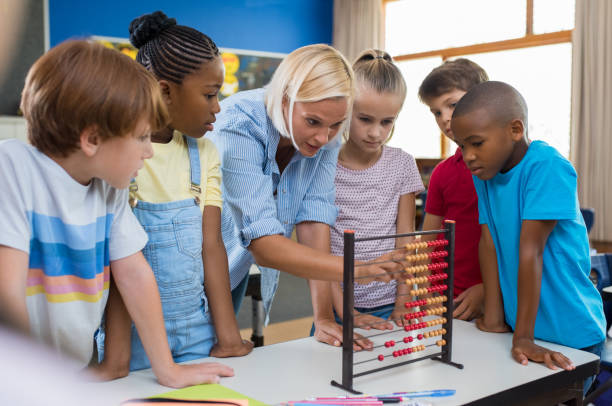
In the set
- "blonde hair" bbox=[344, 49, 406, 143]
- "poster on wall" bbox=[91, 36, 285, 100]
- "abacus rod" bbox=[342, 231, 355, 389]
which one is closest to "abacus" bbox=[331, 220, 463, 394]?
"abacus rod" bbox=[342, 231, 355, 389]

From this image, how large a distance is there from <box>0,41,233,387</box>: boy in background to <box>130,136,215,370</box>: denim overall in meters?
0.14

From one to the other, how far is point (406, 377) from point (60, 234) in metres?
0.78

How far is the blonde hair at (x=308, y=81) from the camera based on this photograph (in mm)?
1471

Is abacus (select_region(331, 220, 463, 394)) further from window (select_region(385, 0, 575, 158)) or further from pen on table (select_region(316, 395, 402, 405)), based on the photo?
window (select_region(385, 0, 575, 158))

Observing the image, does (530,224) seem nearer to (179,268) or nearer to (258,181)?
(258,181)

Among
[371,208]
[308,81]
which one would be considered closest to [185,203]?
[308,81]

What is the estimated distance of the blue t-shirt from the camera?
1.39m

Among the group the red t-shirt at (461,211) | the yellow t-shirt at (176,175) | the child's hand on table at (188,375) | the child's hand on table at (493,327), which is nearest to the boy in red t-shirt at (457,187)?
the red t-shirt at (461,211)

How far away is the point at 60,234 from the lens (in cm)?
100

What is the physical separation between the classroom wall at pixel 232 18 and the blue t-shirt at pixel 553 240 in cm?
648

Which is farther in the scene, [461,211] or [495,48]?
[495,48]

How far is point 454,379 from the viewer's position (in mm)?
1219

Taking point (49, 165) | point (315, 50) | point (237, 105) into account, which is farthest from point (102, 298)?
point (315, 50)

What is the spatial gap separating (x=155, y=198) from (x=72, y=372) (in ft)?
3.79
